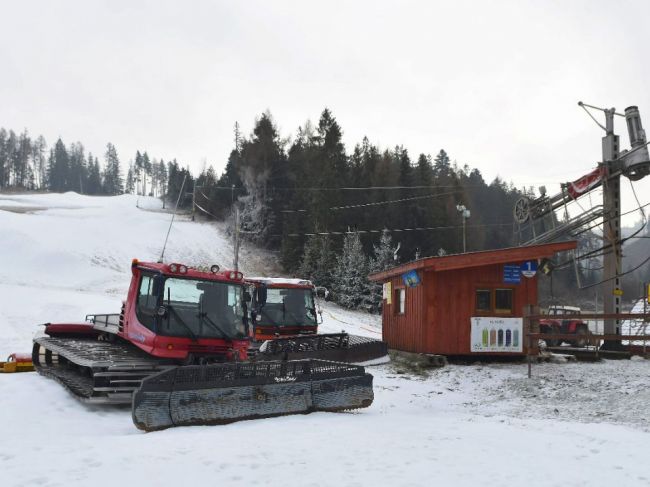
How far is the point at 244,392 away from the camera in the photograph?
823 centimetres

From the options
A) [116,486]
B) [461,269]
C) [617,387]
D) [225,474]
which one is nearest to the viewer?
[116,486]

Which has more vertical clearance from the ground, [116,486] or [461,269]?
[461,269]

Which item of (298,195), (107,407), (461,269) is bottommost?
(107,407)

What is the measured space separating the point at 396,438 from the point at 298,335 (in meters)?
9.41

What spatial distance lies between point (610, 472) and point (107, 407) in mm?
7244

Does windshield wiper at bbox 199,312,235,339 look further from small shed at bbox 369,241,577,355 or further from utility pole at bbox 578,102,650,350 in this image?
utility pole at bbox 578,102,650,350

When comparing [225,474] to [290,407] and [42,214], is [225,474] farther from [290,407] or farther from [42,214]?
[42,214]

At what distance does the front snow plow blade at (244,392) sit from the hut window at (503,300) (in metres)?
8.60

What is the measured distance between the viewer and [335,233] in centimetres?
4869

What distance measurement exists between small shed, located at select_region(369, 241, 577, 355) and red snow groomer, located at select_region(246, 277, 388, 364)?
1.70m

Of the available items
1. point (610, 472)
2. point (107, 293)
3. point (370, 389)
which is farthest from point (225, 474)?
point (107, 293)

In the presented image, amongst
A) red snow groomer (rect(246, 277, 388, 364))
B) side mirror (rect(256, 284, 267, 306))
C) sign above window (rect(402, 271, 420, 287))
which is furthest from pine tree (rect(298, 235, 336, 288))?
side mirror (rect(256, 284, 267, 306))

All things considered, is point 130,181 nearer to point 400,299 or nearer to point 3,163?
point 3,163

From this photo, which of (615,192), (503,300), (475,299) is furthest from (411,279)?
(615,192)
